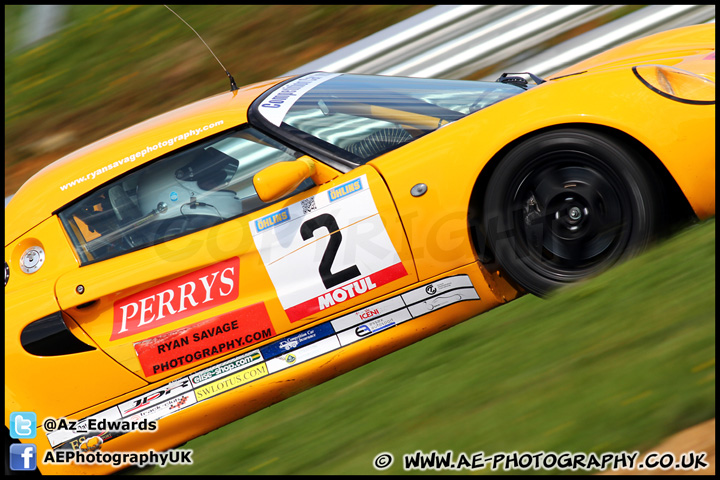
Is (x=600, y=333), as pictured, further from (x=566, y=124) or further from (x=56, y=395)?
(x=56, y=395)

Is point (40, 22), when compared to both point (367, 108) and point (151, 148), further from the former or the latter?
point (367, 108)

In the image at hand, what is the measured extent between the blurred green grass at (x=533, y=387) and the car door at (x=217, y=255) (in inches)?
15.8

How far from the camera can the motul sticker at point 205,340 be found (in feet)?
11.9

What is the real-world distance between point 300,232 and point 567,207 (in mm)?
1151

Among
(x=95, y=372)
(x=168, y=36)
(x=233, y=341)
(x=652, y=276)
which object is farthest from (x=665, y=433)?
(x=168, y=36)

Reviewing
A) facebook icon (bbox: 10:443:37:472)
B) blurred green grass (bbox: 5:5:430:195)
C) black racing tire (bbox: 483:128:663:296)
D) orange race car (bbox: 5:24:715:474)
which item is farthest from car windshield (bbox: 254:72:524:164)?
blurred green grass (bbox: 5:5:430:195)

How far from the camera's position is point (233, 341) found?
12.0 feet

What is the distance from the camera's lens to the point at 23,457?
3.93 m

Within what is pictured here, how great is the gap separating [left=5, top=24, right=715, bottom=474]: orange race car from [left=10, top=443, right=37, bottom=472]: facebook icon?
17mm

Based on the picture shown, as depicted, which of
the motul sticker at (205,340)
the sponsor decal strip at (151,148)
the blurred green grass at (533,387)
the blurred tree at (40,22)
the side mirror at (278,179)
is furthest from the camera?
the blurred tree at (40,22)

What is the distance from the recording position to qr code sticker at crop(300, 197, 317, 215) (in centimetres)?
356

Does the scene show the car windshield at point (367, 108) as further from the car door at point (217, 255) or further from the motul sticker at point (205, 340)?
the motul sticker at point (205, 340)

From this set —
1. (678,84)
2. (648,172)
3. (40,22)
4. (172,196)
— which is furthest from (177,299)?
(40,22)

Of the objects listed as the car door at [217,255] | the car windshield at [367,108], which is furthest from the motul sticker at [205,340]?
the car windshield at [367,108]
